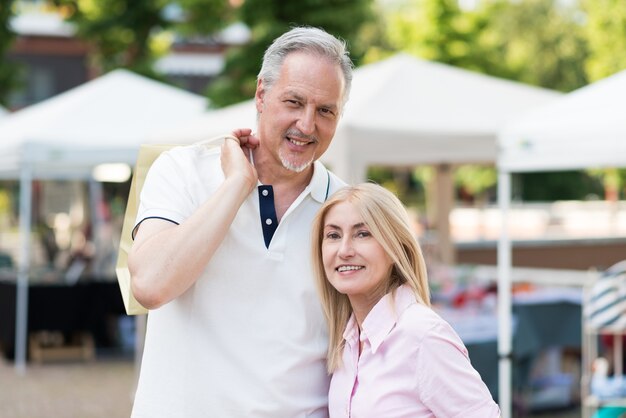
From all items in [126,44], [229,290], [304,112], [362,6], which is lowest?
[229,290]

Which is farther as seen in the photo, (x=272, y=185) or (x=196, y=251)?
(x=272, y=185)

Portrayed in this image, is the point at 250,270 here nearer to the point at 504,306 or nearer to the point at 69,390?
the point at 504,306

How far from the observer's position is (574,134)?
5.36 meters

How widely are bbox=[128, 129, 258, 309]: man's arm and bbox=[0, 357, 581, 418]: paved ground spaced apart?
6755mm

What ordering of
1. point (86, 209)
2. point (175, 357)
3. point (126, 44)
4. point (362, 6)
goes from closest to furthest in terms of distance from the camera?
point (175, 357), point (362, 6), point (86, 209), point (126, 44)

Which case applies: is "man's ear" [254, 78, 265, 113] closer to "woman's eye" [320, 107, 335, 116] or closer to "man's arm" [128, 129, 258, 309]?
"woman's eye" [320, 107, 335, 116]

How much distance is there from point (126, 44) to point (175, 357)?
23.0m

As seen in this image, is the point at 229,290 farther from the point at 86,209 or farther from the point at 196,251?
the point at 86,209

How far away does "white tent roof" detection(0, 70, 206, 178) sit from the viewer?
10562 mm

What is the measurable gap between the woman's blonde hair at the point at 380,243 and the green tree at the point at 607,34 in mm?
17806

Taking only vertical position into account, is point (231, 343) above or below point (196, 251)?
below

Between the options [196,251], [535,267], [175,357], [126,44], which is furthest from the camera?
[126,44]

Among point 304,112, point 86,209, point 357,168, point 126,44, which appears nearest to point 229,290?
point 304,112

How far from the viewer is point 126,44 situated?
24469mm
